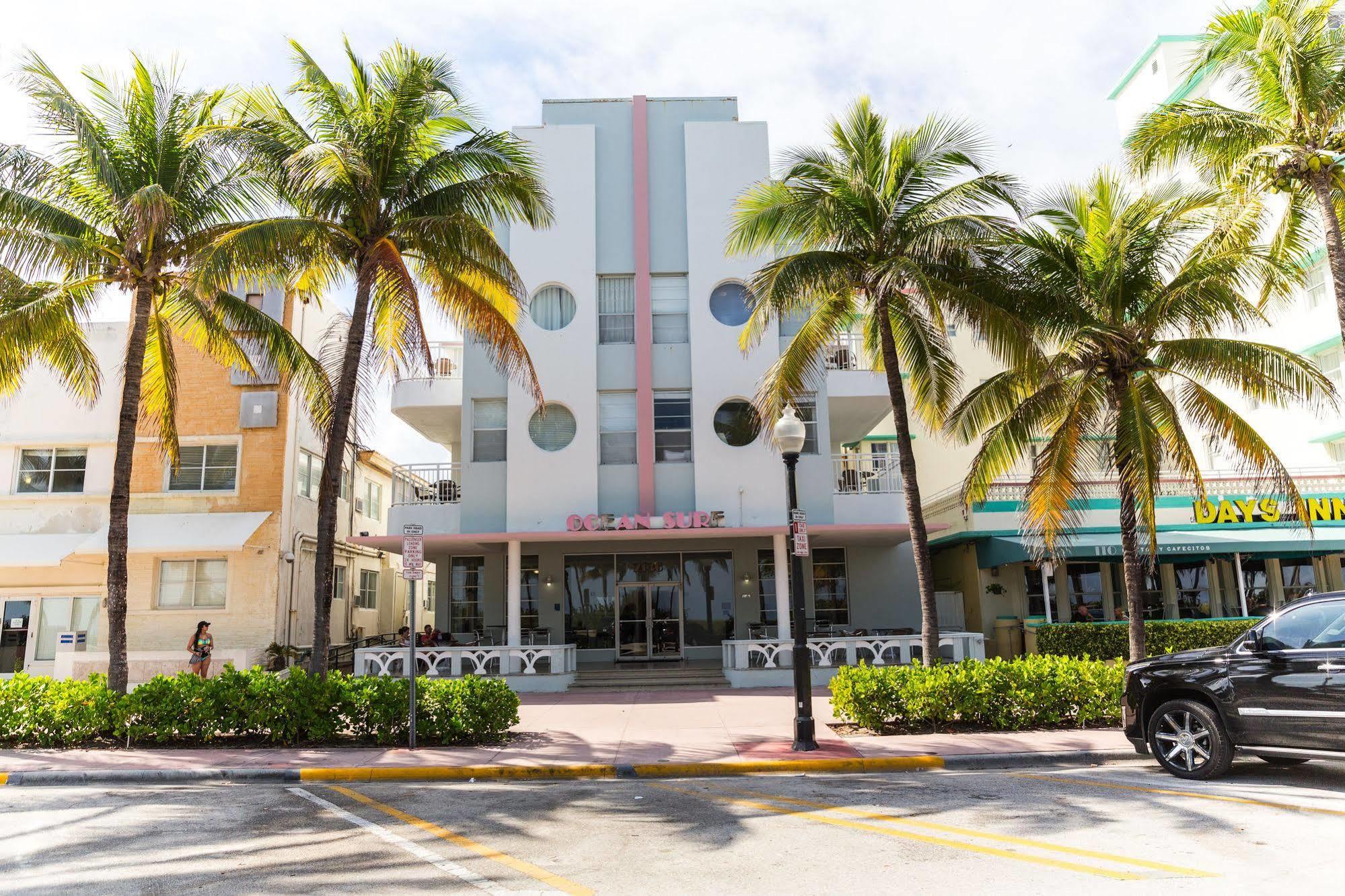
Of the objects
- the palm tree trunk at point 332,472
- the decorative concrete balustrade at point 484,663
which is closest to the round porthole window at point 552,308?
the decorative concrete balustrade at point 484,663

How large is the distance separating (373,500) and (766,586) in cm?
1408

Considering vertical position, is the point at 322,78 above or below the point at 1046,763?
above

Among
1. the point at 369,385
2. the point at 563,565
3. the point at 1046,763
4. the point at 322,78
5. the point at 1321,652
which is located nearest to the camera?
the point at 1321,652

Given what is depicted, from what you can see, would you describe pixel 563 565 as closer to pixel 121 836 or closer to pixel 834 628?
pixel 834 628

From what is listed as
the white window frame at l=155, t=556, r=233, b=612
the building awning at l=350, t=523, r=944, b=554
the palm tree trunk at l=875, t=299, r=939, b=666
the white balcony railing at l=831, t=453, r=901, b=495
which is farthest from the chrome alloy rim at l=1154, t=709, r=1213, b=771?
the white window frame at l=155, t=556, r=233, b=612

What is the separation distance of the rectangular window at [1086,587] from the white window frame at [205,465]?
20.6 m

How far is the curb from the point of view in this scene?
10.2 m

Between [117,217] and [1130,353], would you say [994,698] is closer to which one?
[1130,353]

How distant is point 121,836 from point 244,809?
1183 mm

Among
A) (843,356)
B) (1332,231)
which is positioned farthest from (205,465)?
(1332,231)

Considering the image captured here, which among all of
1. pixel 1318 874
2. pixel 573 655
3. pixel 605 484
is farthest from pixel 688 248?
pixel 1318 874

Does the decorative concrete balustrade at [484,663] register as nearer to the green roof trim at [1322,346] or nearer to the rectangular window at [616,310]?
the rectangular window at [616,310]

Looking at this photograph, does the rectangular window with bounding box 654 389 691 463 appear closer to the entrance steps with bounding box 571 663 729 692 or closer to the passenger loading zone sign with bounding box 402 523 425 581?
the entrance steps with bounding box 571 663 729 692

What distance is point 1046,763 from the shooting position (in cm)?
1015
